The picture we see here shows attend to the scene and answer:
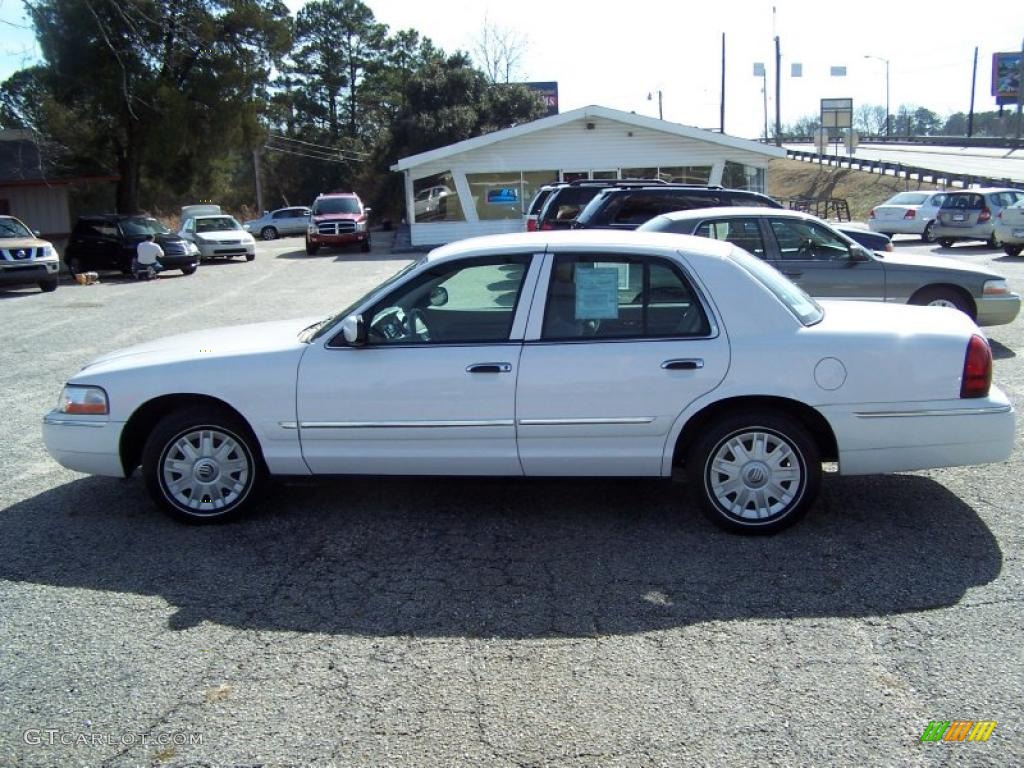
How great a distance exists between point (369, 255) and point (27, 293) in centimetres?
1181

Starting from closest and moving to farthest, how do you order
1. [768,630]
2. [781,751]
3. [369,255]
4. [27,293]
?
[781,751], [768,630], [27,293], [369,255]

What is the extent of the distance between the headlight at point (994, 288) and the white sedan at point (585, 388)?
18.2ft

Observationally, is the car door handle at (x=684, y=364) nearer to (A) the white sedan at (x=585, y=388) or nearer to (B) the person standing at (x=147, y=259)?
(A) the white sedan at (x=585, y=388)

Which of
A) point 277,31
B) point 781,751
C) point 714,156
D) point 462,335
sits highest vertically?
point 277,31

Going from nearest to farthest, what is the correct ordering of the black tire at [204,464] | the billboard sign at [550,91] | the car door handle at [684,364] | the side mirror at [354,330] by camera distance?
the car door handle at [684,364] → the side mirror at [354,330] → the black tire at [204,464] → the billboard sign at [550,91]

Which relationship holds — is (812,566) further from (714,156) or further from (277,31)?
(277,31)

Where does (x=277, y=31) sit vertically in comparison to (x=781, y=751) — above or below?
above

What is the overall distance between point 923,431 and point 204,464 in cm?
393

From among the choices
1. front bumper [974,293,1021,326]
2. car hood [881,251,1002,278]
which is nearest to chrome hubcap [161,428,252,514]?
car hood [881,251,1002,278]

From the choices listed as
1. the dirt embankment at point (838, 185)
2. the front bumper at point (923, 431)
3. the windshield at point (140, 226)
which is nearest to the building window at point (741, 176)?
the dirt embankment at point (838, 185)

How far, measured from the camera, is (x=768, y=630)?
4082mm

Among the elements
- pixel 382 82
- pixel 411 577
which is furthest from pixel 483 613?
pixel 382 82

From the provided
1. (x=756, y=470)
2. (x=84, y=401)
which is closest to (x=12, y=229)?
(x=84, y=401)

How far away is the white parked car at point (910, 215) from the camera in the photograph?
88.6ft
